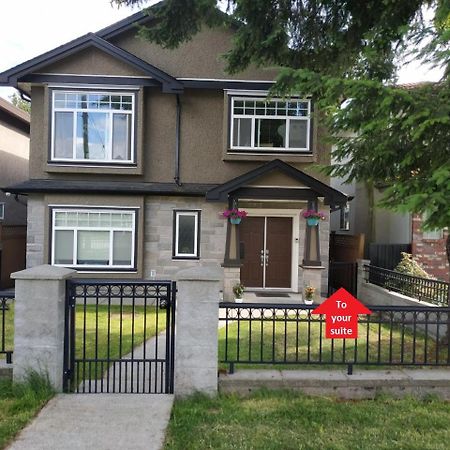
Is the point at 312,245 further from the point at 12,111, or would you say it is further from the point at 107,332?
the point at 12,111

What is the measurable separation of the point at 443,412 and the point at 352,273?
7922 millimetres

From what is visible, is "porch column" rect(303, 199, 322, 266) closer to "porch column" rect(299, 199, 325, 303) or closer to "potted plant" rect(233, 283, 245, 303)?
"porch column" rect(299, 199, 325, 303)

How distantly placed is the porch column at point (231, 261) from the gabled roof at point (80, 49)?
362 cm

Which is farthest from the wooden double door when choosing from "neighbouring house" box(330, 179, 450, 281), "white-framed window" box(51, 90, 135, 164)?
"white-framed window" box(51, 90, 135, 164)

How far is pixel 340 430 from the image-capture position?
395 centimetres

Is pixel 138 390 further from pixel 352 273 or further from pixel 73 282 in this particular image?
pixel 352 273

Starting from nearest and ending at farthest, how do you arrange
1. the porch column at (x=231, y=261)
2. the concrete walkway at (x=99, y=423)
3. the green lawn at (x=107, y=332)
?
1. the concrete walkway at (x=99, y=423)
2. the green lawn at (x=107, y=332)
3. the porch column at (x=231, y=261)

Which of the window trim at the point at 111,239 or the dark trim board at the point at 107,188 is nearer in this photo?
the dark trim board at the point at 107,188

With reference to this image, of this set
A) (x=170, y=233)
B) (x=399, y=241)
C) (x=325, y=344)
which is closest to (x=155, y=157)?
(x=170, y=233)

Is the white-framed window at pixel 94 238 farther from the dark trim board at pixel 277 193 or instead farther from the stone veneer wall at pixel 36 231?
the dark trim board at pixel 277 193

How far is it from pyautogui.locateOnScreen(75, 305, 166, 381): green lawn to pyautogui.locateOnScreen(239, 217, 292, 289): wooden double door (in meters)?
3.34

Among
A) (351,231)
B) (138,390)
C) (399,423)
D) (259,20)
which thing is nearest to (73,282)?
(138,390)

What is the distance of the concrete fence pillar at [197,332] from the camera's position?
15.2 feet

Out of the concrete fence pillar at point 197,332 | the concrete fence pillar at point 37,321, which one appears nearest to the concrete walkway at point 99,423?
the concrete fence pillar at point 197,332
